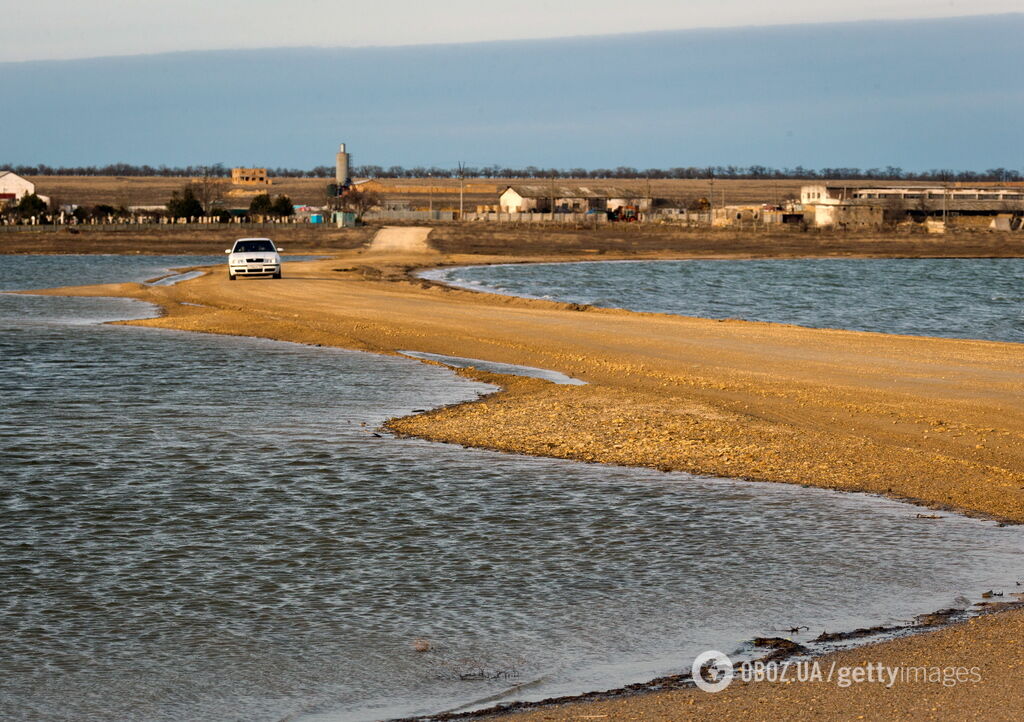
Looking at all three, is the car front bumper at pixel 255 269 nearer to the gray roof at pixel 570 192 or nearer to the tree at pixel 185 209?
the tree at pixel 185 209

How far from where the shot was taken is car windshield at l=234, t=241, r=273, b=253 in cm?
5556

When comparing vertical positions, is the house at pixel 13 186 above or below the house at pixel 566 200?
above

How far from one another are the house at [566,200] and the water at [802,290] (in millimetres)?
73264

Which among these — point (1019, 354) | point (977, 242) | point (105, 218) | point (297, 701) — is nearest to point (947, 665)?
point (297, 701)

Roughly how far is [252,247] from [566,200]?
120 m

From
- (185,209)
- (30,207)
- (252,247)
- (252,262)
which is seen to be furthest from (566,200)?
(252,262)

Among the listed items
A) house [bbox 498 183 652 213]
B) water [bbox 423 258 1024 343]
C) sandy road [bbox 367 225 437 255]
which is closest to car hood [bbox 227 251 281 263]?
water [bbox 423 258 1024 343]

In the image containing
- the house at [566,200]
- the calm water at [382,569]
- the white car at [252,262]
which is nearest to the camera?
the calm water at [382,569]

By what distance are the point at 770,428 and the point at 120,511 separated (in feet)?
27.4

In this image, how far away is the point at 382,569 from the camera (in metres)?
10.6

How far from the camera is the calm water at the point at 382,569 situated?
26.2 feet

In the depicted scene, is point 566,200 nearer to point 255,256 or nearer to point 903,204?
point 903,204

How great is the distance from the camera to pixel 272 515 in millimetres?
12664

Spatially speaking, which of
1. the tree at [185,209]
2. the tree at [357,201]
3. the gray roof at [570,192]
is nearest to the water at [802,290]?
the tree at [185,209]
